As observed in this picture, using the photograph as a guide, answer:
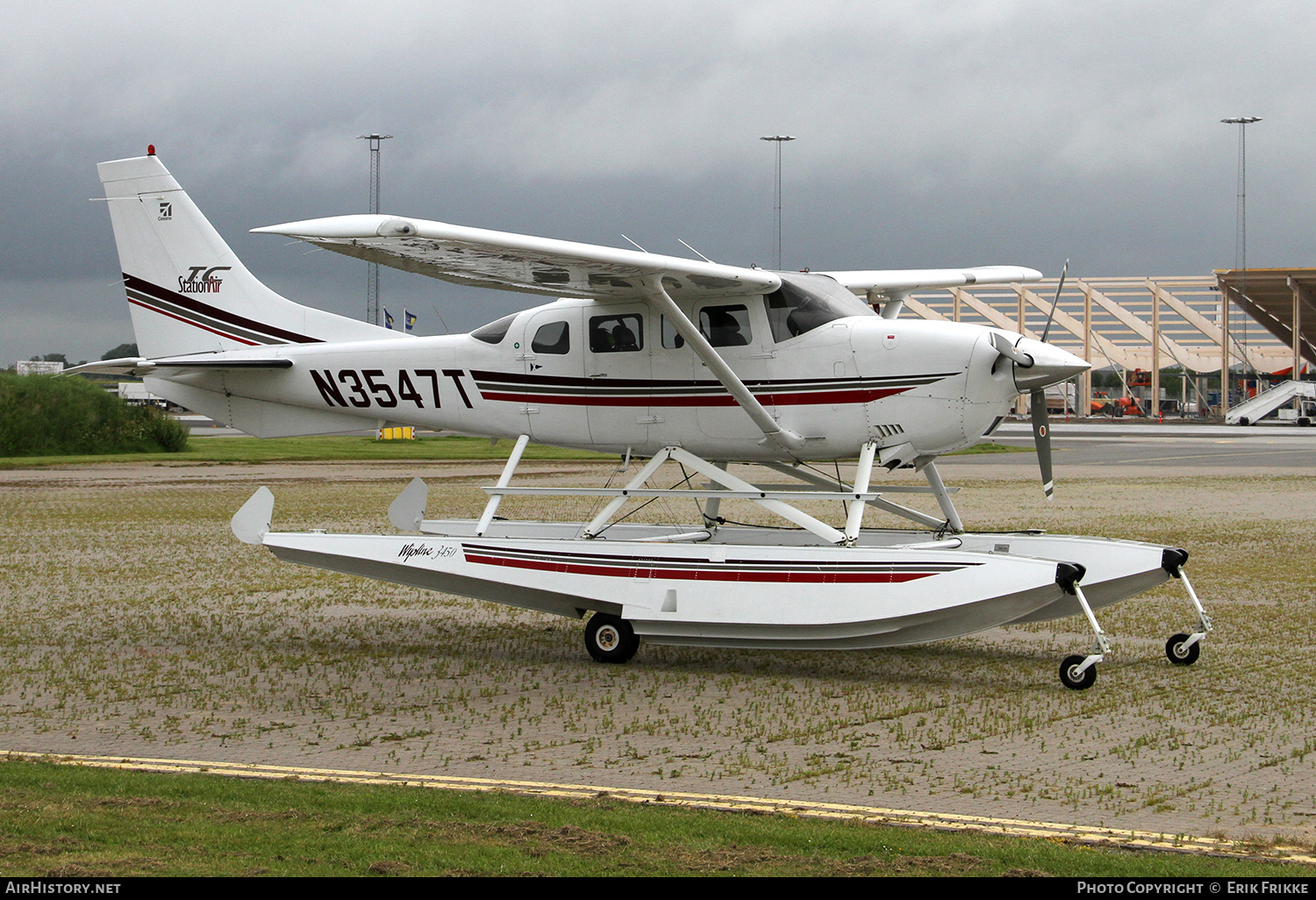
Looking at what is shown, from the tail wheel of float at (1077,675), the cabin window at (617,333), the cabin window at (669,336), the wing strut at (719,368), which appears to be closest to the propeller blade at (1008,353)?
the wing strut at (719,368)

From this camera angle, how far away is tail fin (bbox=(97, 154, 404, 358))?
13.6 m

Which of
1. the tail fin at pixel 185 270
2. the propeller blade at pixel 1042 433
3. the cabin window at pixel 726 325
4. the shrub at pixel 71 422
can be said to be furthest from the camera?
the shrub at pixel 71 422

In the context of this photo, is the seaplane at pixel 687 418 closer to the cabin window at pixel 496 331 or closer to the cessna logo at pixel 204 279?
the cabin window at pixel 496 331

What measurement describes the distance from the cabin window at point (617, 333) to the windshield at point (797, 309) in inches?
47.8

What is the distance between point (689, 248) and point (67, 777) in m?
7.05

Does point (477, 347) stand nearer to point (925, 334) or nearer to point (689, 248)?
point (689, 248)

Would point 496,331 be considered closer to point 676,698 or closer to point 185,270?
point 185,270

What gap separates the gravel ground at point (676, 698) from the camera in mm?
6910

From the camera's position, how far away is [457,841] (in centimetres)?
558

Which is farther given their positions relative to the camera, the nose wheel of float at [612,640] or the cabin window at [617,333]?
the cabin window at [617,333]

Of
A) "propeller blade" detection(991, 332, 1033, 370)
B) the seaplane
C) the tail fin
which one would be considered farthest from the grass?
the tail fin

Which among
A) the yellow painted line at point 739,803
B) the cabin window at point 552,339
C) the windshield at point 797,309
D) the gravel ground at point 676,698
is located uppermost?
the windshield at point 797,309

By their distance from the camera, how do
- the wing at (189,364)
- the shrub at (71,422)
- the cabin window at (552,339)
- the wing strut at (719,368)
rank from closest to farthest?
1. the wing strut at (719,368)
2. the cabin window at (552,339)
3. the wing at (189,364)
4. the shrub at (71,422)

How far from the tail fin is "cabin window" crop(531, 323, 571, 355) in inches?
119
